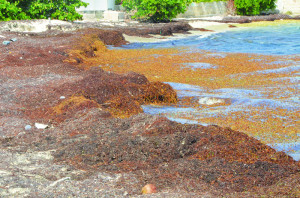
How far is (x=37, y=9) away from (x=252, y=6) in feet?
55.1

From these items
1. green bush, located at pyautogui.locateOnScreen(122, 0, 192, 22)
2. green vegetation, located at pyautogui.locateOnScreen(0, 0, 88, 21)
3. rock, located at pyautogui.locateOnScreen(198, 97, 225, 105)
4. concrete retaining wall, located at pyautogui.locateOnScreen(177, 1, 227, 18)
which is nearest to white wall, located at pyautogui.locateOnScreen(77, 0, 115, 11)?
green bush, located at pyautogui.locateOnScreen(122, 0, 192, 22)

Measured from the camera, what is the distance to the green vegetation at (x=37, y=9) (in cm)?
1599

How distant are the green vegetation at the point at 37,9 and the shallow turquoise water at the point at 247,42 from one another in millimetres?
4482

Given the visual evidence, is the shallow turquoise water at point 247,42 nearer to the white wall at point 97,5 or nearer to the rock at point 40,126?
the white wall at point 97,5

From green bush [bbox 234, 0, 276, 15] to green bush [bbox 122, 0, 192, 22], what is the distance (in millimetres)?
6923

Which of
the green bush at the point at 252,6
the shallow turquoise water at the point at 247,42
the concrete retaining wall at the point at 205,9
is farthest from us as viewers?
the green bush at the point at 252,6

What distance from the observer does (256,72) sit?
9289 millimetres

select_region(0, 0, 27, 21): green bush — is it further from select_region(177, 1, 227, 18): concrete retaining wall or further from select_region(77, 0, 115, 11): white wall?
select_region(177, 1, 227, 18): concrete retaining wall

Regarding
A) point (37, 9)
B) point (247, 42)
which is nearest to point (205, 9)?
point (247, 42)

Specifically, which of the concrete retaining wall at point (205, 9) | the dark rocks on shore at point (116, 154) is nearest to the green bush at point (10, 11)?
the dark rocks on shore at point (116, 154)

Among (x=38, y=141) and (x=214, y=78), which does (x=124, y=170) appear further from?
(x=214, y=78)

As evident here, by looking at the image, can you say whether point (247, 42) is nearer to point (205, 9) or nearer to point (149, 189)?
point (205, 9)

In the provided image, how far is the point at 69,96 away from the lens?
6238 millimetres

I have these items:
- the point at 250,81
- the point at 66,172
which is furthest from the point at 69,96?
the point at 250,81
